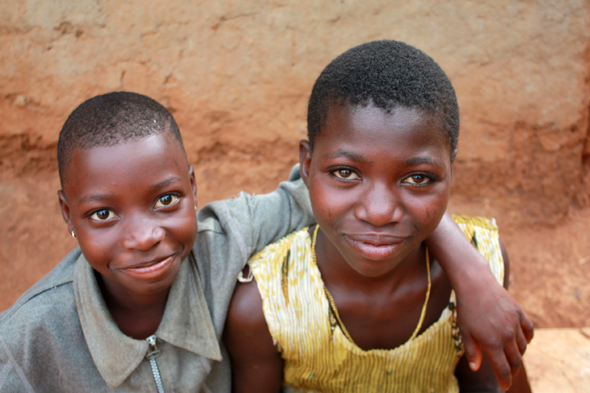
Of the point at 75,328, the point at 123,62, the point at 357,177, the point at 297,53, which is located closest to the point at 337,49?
the point at 297,53

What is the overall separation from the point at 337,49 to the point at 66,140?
1549mm

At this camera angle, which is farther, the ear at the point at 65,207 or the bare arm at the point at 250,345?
the bare arm at the point at 250,345

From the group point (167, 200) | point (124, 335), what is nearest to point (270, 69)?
point (167, 200)

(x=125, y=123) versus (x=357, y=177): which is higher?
(x=125, y=123)

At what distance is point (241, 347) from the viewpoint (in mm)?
1590

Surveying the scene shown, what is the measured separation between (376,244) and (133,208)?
64cm

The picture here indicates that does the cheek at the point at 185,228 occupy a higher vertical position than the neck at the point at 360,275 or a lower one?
higher

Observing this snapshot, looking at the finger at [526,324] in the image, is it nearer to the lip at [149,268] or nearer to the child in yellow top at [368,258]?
the child in yellow top at [368,258]

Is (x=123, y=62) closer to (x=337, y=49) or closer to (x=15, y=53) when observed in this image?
(x=15, y=53)

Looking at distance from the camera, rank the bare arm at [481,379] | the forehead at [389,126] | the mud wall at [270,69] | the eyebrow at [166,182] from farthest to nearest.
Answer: the mud wall at [270,69]
the bare arm at [481,379]
the eyebrow at [166,182]
the forehead at [389,126]

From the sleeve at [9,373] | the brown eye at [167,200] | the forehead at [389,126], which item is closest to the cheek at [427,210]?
the forehead at [389,126]

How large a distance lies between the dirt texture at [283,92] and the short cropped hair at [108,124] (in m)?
1.20

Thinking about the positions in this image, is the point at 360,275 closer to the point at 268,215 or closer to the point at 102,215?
the point at 268,215

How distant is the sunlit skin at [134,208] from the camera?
4.10 feet
